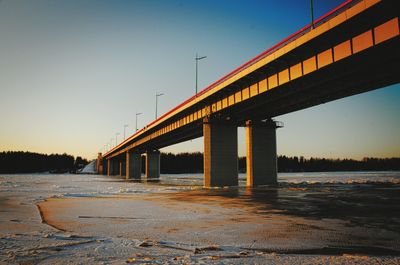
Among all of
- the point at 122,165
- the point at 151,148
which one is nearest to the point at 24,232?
the point at 151,148

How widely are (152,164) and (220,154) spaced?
5448 cm

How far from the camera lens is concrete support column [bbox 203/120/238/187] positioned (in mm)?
38312

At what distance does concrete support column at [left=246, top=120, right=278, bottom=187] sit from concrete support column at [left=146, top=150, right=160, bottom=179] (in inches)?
→ 2041

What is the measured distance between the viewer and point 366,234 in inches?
364

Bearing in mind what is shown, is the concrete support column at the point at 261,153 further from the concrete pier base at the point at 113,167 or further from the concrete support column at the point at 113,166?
the concrete support column at the point at 113,166

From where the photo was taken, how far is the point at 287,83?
25.1m

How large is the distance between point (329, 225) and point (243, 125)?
32.0 m

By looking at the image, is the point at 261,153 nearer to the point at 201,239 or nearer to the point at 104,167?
the point at 201,239

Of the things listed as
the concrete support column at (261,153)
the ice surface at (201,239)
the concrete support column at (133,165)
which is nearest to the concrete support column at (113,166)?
the concrete support column at (133,165)

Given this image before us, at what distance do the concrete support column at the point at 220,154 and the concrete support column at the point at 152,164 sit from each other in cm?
5200

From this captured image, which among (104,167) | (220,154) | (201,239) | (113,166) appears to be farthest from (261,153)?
(104,167)

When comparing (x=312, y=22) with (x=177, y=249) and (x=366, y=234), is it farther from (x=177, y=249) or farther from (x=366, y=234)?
(x=177, y=249)

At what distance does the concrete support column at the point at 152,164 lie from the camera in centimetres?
8884

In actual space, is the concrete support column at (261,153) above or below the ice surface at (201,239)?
above
